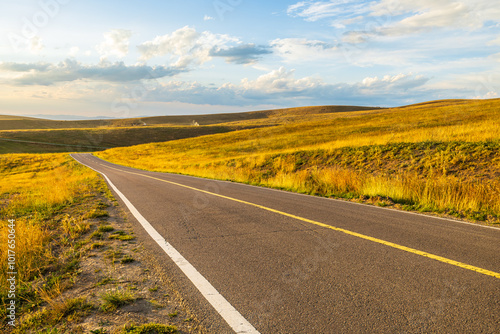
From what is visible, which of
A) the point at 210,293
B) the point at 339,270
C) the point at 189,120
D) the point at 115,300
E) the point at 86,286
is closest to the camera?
the point at 115,300

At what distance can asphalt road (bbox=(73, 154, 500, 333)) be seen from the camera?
2916 mm

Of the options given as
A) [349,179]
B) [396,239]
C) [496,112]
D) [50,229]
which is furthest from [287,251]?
[496,112]

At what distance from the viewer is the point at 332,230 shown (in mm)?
6004

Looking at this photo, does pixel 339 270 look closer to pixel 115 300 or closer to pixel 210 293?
pixel 210 293

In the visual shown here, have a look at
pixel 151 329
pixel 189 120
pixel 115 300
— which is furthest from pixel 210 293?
pixel 189 120

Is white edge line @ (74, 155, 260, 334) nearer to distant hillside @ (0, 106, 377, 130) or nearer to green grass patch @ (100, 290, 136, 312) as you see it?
green grass patch @ (100, 290, 136, 312)

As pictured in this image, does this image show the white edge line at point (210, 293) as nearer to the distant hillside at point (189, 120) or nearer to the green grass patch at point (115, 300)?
the green grass patch at point (115, 300)

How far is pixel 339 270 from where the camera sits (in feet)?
13.3

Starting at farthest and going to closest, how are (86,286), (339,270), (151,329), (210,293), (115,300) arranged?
(339,270) → (86,286) → (210,293) → (115,300) → (151,329)

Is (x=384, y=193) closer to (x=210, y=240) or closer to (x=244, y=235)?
(x=244, y=235)

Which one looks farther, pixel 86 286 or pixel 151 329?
pixel 86 286

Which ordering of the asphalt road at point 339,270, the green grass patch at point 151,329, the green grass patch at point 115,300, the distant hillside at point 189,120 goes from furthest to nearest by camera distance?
the distant hillside at point 189,120
the green grass patch at point 115,300
the asphalt road at point 339,270
the green grass patch at point 151,329

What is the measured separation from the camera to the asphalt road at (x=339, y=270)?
9.57 feet

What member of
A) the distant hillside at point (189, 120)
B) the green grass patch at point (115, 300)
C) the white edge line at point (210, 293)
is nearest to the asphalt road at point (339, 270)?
the white edge line at point (210, 293)
